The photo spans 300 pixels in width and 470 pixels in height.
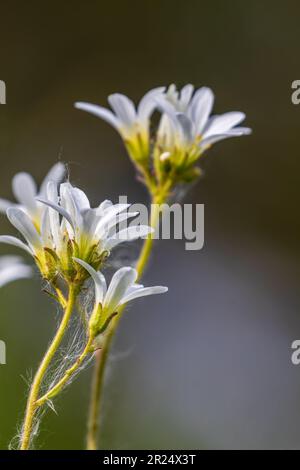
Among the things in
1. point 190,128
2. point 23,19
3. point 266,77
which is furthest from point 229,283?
point 190,128

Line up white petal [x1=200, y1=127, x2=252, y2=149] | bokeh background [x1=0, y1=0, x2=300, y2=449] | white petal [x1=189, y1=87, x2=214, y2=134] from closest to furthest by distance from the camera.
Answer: white petal [x1=200, y1=127, x2=252, y2=149] → white petal [x1=189, y1=87, x2=214, y2=134] → bokeh background [x1=0, y1=0, x2=300, y2=449]

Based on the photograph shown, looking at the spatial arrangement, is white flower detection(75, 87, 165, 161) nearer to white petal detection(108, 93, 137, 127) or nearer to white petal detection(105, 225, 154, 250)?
white petal detection(108, 93, 137, 127)

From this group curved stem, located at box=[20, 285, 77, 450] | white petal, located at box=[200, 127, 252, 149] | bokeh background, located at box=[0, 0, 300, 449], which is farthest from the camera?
bokeh background, located at box=[0, 0, 300, 449]

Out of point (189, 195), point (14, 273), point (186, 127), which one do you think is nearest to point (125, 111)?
point (186, 127)

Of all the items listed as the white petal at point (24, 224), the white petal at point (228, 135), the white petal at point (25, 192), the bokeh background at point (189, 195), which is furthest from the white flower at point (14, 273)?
the bokeh background at point (189, 195)

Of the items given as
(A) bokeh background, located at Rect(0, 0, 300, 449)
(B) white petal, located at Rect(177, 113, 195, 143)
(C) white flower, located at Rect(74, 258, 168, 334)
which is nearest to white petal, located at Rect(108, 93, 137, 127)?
(B) white petal, located at Rect(177, 113, 195, 143)

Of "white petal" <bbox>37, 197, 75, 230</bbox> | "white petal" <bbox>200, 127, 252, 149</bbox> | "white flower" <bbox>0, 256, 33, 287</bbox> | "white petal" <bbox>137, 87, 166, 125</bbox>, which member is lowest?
"white petal" <bbox>37, 197, 75, 230</bbox>

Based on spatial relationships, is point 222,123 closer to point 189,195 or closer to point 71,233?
point 71,233
